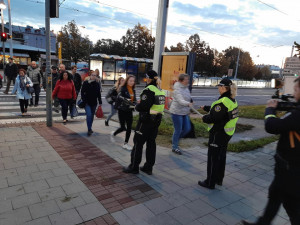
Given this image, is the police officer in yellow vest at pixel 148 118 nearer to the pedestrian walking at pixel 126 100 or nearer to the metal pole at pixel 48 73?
the pedestrian walking at pixel 126 100

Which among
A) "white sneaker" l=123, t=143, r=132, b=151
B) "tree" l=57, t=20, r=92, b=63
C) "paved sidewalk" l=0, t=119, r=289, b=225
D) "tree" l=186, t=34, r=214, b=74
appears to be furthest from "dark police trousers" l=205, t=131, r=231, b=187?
"tree" l=186, t=34, r=214, b=74

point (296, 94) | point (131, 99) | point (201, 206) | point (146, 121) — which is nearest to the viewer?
point (296, 94)

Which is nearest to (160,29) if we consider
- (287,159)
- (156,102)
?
(156,102)

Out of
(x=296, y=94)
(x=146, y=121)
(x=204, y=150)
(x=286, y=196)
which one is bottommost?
(x=204, y=150)

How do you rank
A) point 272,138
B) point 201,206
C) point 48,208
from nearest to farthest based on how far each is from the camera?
point 48,208 < point 201,206 < point 272,138

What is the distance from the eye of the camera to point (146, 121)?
13.0ft

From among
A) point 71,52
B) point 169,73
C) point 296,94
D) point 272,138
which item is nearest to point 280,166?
point 296,94

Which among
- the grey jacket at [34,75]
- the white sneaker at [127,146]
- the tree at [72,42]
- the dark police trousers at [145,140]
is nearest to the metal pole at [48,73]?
the white sneaker at [127,146]

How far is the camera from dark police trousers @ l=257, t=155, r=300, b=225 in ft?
7.18

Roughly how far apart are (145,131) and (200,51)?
1628 inches

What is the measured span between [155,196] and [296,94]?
233cm

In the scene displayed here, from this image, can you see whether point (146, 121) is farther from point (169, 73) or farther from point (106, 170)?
point (169, 73)

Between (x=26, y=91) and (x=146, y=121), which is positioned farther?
(x=26, y=91)

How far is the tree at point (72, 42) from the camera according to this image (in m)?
35.7
